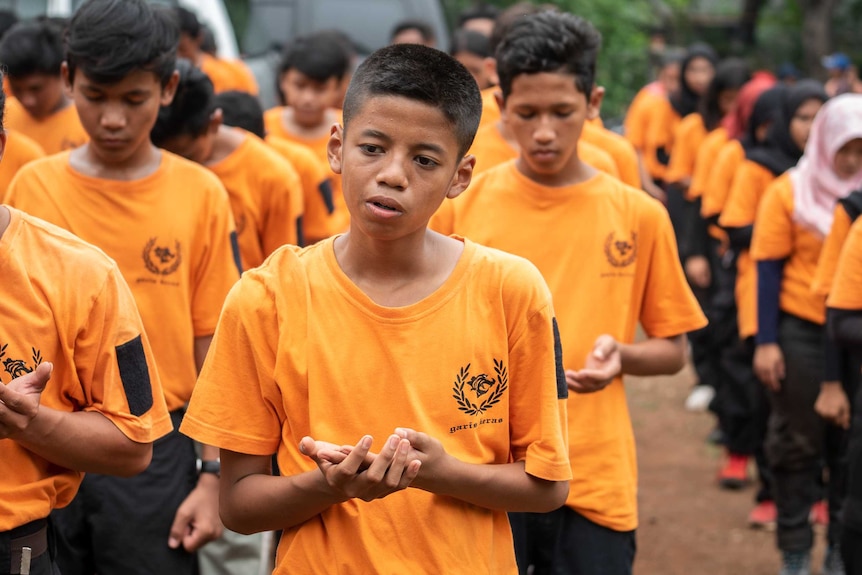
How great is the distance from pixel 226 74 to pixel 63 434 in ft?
21.7

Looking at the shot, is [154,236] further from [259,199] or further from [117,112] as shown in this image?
[259,199]

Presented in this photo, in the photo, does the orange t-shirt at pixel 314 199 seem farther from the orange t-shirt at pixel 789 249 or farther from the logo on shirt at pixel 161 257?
the logo on shirt at pixel 161 257

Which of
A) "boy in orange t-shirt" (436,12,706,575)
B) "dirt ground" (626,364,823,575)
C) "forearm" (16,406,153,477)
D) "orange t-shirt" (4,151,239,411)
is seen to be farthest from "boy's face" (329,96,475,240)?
"dirt ground" (626,364,823,575)

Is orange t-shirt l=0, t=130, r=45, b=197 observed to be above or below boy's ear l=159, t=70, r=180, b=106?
below

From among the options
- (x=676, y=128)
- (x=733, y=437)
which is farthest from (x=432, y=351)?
(x=676, y=128)

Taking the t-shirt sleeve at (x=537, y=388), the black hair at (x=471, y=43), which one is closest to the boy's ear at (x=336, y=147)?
the t-shirt sleeve at (x=537, y=388)

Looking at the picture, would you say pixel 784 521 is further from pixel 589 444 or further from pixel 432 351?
pixel 432 351

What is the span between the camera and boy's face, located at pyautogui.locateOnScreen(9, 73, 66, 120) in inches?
250

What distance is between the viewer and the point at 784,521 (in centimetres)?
661

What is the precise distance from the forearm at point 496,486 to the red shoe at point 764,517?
198 inches

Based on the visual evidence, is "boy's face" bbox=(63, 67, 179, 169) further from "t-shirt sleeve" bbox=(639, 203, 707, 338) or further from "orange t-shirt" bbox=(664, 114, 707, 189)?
"orange t-shirt" bbox=(664, 114, 707, 189)

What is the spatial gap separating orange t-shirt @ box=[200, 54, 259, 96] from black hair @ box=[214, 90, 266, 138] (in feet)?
8.04

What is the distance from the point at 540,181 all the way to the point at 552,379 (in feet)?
4.62

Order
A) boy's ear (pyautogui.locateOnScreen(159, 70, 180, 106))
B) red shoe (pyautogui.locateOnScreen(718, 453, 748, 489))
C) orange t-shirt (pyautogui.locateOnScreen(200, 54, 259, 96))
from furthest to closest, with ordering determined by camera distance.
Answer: orange t-shirt (pyautogui.locateOnScreen(200, 54, 259, 96)), red shoe (pyautogui.locateOnScreen(718, 453, 748, 489)), boy's ear (pyautogui.locateOnScreen(159, 70, 180, 106))
